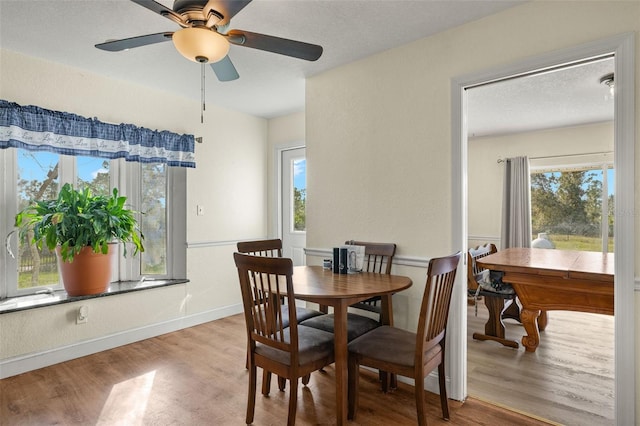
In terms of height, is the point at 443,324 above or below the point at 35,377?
above

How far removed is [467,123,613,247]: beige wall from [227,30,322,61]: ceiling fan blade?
15.1ft

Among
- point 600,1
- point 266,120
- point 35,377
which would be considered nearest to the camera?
point 600,1

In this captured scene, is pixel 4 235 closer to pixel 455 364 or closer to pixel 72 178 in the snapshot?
pixel 72 178

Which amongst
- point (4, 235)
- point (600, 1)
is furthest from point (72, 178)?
point (600, 1)

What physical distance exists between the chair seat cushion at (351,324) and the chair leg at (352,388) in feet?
0.62

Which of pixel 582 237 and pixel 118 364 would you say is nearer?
pixel 118 364

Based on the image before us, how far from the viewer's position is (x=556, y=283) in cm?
269

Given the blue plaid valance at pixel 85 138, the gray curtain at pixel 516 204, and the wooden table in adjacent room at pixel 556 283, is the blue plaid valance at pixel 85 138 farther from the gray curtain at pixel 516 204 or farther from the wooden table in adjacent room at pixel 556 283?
the gray curtain at pixel 516 204

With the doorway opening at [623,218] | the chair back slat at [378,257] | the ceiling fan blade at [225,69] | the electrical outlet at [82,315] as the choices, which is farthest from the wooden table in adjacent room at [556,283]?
the electrical outlet at [82,315]

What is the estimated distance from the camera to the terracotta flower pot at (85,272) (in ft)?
9.62

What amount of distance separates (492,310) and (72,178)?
13.4 feet

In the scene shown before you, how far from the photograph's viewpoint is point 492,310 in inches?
131

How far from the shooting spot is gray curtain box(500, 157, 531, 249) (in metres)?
5.27

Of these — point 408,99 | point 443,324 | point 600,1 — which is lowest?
point 443,324
